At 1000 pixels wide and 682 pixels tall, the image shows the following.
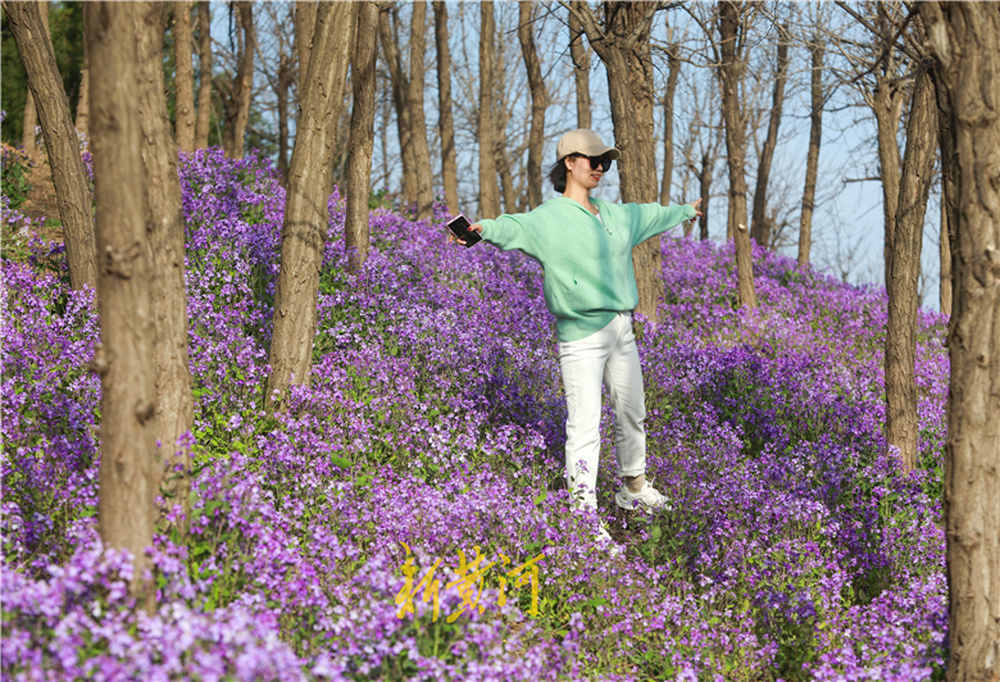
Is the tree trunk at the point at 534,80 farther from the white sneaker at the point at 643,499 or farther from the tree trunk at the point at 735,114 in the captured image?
the white sneaker at the point at 643,499

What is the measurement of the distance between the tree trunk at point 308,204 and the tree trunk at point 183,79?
7748 mm

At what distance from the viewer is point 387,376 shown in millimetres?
6117

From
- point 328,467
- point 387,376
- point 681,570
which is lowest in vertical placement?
point 681,570

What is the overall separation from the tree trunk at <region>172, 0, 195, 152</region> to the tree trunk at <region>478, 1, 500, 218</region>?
509 cm

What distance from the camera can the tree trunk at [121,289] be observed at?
123 inches

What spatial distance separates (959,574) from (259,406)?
171 inches

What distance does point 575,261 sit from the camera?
16.5ft

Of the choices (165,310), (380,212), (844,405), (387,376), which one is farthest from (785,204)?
(165,310)

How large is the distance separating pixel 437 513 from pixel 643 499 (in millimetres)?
1617

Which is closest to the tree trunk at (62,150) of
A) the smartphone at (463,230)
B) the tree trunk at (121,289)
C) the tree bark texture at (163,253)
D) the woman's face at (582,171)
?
the tree bark texture at (163,253)

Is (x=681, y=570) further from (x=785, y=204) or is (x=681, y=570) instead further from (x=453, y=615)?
(x=785, y=204)

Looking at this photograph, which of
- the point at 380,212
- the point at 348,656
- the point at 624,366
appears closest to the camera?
the point at 348,656

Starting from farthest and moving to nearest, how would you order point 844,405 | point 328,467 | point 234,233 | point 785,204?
point 785,204 → point 234,233 → point 844,405 → point 328,467

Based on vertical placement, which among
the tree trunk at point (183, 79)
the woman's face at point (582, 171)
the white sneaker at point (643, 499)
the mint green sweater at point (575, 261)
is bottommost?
the white sneaker at point (643, 499)
